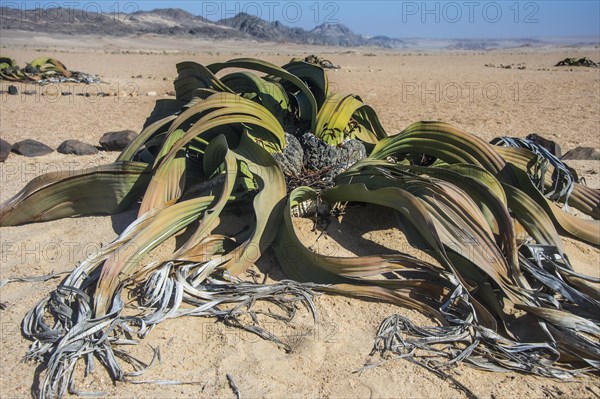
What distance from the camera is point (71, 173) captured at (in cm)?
230

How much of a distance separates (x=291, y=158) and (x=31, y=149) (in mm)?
2208

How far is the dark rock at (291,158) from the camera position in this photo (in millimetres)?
2281

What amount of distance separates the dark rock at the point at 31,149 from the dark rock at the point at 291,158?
210 cm

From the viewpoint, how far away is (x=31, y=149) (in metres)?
3.65

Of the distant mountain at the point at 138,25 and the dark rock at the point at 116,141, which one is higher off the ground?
the distant mountain at the point at 138,25

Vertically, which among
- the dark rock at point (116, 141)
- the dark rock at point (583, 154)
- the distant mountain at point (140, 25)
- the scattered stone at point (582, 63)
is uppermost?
the distant mountain at point (140, 25)

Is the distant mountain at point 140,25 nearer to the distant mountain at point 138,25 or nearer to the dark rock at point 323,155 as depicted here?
the distant mountain at point 138,25

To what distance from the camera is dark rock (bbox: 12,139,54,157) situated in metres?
3.61

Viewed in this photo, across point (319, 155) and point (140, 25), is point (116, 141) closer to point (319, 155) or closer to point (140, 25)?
point (319, 155)

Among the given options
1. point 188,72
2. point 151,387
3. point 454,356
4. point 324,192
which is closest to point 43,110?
point 188,72

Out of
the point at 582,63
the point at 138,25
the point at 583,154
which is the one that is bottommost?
the point at 583,154

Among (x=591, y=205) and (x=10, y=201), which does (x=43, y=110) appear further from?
(x=591, y=205)

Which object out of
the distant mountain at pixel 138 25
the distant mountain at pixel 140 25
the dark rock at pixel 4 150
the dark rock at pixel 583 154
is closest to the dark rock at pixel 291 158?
the dark rock at pixel 4 150

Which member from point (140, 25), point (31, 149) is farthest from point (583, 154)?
point (140, 25)
